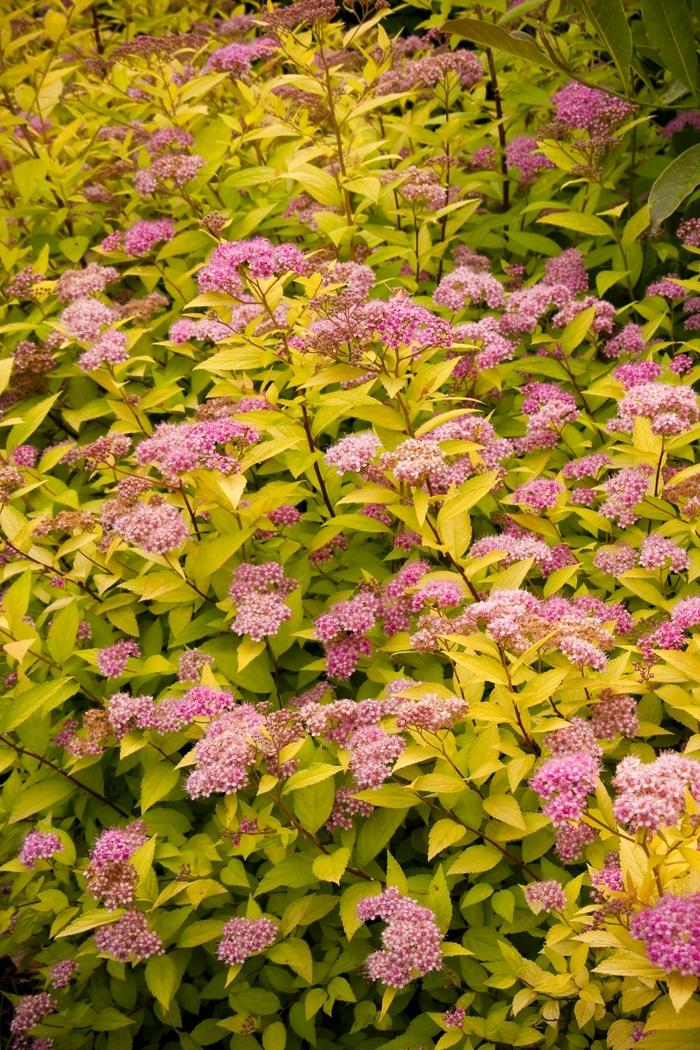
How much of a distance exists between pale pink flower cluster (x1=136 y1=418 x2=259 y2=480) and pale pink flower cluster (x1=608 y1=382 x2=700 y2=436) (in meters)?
0.96

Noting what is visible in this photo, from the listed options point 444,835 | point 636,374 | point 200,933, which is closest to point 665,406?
point 636,374

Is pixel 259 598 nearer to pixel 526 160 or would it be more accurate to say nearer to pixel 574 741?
Result: pixel 574 741

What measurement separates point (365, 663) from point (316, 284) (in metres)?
0.95

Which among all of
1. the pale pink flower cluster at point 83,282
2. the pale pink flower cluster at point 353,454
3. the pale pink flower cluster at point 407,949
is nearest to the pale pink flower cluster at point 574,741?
the pale pink flower cluster at point 407,949

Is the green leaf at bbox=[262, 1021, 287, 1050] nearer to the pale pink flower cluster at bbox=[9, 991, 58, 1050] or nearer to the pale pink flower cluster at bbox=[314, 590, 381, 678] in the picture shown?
the pale pink flower cluster at bbox=[9, 991, 58, 1050]

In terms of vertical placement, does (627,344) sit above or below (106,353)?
below

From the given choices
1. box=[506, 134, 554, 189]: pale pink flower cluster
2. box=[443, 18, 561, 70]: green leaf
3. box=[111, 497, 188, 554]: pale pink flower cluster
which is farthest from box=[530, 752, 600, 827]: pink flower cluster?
box=[506, 134, 554, 189]: pale pink flower cluster

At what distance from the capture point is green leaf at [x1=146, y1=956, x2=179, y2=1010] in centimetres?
207

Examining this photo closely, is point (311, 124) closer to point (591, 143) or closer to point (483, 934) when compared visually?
point (591, 143)

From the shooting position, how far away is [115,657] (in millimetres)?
2352

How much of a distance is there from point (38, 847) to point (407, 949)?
0.90 metres

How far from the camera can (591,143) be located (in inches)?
118

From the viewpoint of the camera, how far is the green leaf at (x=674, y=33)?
2473 millimetres

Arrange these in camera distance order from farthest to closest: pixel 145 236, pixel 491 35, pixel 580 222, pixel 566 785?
pixel 145 236
pixel 580 222
pixel 491 35
pixel 566 785
